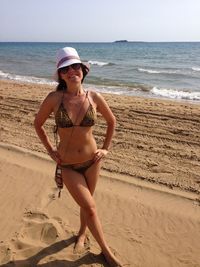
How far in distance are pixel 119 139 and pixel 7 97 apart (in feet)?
16.7

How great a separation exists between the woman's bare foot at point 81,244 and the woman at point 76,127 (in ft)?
1.41

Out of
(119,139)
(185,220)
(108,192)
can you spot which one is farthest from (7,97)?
(185,220)

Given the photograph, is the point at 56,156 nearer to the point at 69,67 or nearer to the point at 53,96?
the point at 53,96

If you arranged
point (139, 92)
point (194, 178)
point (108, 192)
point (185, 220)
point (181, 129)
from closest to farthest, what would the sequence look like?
1. point (185, 220)
2. point (108, 192)
3. point (194, 178)
4. point (181, 129)
5. point (139, 92)

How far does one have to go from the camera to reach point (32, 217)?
4.26 m

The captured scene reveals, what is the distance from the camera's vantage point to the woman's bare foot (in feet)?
12.0

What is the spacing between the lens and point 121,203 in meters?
4.59

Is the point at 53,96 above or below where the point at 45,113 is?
above

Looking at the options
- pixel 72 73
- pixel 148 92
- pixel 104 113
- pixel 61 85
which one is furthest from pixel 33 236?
pixel 148 92

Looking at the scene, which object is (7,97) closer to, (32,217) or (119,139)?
(119,139)

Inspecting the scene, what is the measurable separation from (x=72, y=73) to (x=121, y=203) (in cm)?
222

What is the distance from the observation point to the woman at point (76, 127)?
9.96 feet

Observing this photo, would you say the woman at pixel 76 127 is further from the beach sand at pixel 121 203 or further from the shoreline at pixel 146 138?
the shoreline at pixel 146 138

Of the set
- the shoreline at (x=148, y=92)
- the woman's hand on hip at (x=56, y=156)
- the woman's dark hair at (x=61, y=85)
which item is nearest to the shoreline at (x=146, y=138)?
the woman's hand on hip at (x=56, y=156)
